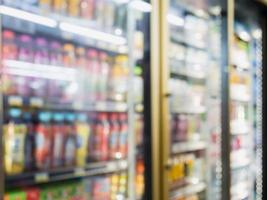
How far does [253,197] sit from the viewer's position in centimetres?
336

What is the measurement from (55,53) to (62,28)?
0.13 m

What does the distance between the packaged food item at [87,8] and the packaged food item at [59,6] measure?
11cm

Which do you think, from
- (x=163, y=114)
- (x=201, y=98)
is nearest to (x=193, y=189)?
(x=201, y=98)

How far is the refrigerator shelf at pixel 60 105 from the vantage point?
5.40 ft

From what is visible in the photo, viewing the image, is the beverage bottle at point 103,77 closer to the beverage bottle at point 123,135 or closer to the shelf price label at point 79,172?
the beverage bottle at point 123,135

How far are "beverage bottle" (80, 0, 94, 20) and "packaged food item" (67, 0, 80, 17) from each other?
0.03 metres

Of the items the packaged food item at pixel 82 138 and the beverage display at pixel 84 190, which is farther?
the packaged food item at pixel 82 138

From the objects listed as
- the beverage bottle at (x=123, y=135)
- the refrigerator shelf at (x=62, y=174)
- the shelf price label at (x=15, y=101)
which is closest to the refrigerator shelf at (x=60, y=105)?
the shelf price label at (x=15, y=101)

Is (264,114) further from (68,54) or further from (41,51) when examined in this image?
(41,51)

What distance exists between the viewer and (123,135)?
→ 221 centimetres

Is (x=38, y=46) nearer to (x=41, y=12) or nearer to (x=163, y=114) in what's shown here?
(x=41, y=12)

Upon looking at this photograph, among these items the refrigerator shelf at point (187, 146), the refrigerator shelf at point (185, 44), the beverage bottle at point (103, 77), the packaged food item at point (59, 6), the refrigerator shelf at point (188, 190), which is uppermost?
the packaged food item at point (59, 6)

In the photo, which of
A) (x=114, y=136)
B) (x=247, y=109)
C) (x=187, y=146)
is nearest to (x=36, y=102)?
(x=114, y=136)

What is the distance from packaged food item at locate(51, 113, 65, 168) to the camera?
1889 millimetres
